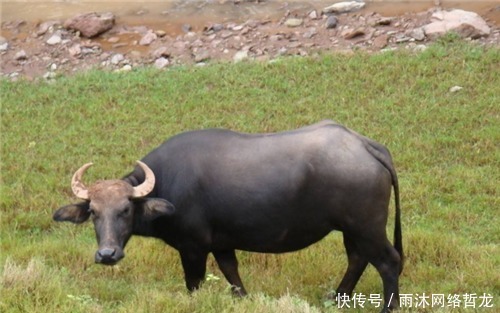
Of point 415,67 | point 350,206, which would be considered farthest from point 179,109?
point 350,206

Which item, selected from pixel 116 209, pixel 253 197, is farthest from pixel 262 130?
pixel 116 209

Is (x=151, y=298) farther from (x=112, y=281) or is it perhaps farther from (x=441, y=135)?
(x=441, y=135)

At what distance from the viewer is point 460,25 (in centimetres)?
1245

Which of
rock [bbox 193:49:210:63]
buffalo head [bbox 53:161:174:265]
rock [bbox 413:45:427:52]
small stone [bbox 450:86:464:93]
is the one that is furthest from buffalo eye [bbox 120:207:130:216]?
rock [bbox 193:49:210:63]

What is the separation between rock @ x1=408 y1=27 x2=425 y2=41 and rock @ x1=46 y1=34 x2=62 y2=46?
5.33 meters

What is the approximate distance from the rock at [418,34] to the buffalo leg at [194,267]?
7.32 metres

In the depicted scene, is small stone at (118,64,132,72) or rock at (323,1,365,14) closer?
small stone at (118,64,132,72)

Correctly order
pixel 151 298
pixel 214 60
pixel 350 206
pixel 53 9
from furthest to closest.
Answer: pixel 53 9, pixel 214 60, pixel 350 206, pixel 151 298

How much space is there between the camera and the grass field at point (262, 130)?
19.7 ft

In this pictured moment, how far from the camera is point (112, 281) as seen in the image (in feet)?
21.3

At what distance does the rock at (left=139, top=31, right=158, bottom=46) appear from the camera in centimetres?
1380

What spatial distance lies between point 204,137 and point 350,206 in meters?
1.11

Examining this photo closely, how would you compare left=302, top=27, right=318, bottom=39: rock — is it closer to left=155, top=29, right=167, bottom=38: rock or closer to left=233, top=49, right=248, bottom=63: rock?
left=233, top=49, right=248, bottom=63: rock

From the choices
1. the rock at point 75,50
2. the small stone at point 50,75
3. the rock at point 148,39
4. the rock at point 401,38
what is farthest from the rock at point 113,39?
the rock at point 401,38
